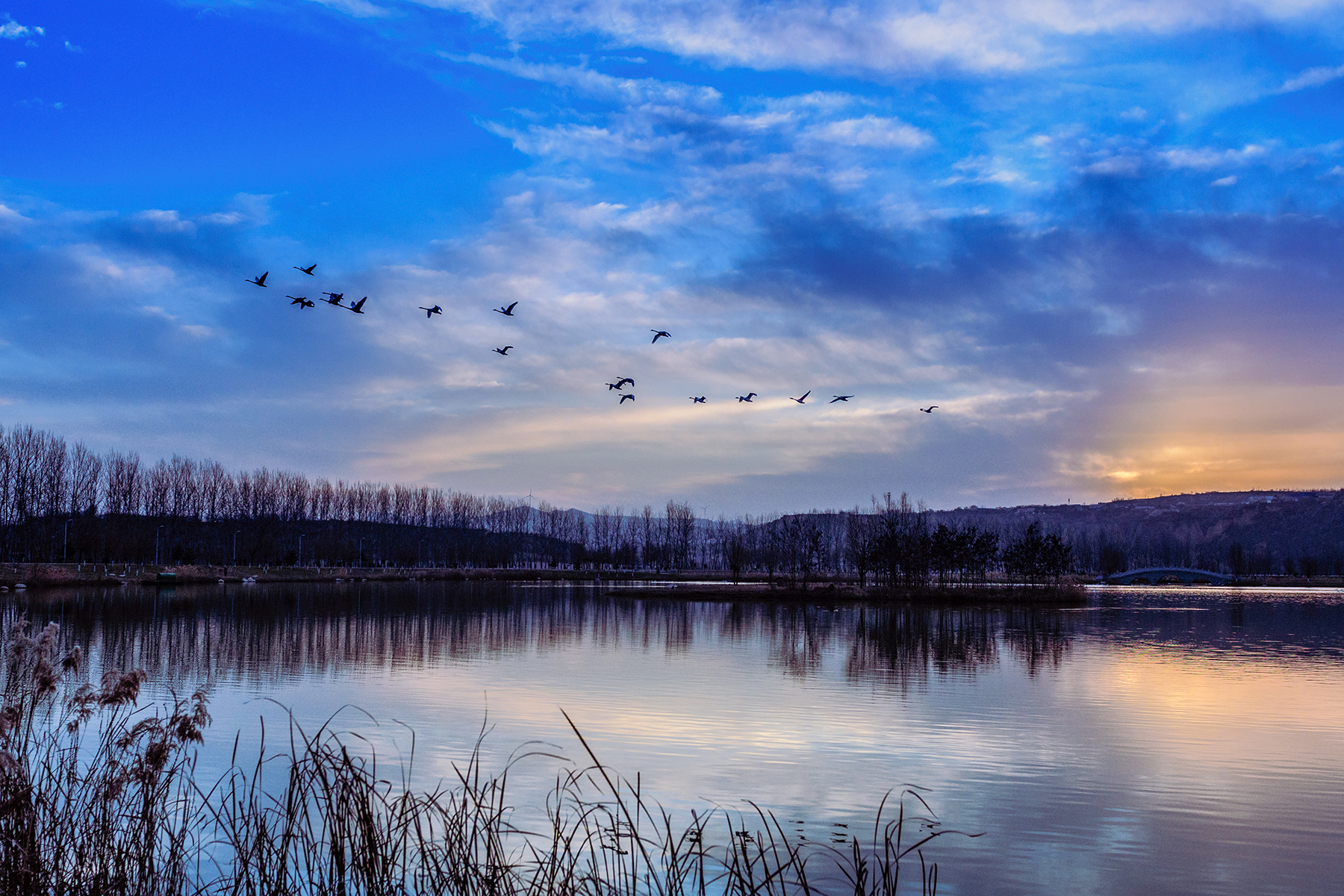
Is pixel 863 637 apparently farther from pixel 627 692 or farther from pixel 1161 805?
pixel 1161 805

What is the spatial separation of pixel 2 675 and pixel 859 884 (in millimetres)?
17089

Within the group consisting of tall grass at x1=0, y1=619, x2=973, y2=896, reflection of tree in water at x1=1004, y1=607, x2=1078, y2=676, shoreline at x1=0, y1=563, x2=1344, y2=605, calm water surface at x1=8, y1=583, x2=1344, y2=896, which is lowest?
shoreline at x1=0, y1=563, x2=1344, y2=605

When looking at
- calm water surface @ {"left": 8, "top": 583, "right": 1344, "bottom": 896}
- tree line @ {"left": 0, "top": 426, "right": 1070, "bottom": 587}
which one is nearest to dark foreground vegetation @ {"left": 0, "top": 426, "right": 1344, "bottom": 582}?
tree line @ {"left": 0, "top": 426, "right": 1070, "bottom": 587}

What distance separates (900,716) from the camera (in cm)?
1611

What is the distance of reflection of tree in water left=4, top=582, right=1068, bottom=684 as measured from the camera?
22.9 meters

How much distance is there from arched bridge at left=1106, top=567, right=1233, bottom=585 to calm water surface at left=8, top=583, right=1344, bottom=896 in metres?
94.5

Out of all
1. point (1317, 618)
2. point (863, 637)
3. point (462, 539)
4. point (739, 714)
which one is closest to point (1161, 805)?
point (739, 714)

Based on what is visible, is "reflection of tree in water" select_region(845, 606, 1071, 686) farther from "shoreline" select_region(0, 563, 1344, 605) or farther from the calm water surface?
"shoreline" select_region(0, 563, 1344, 605)

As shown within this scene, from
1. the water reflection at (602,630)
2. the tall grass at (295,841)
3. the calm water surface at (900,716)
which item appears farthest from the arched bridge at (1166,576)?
the tall grass at (295,841)

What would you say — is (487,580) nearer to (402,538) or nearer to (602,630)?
(402,538)

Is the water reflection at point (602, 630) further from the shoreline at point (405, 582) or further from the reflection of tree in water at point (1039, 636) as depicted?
the shoreline at point (405, 582)

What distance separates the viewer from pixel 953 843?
9281mm

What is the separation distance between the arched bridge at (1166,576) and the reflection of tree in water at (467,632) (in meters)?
86.5

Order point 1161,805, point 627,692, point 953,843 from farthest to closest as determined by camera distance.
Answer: point 627,692 < point 1161,805 < point 953,843
